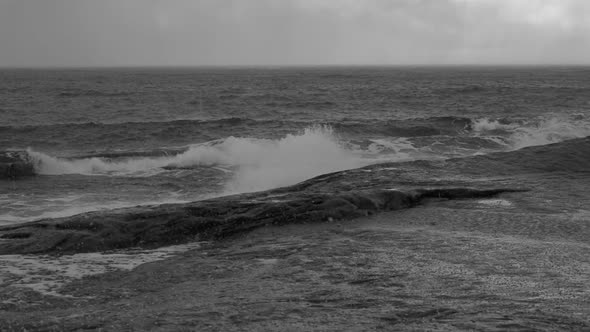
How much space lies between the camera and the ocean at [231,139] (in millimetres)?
15102

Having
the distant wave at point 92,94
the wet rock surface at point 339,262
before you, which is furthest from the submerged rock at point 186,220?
the distant wave at point 92,94

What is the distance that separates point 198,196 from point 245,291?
340 inches

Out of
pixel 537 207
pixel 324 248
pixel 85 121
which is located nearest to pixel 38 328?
pixel 324 248

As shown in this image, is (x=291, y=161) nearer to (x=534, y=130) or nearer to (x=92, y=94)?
(x=534, y=130)

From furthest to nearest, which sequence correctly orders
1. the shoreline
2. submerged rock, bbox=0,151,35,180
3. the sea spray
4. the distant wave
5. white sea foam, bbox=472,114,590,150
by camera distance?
the distant wave
white sea foam, bbox=472,114,590,150
submerged rock, bbox=0,151,35,180
the sea spray
the shoreline

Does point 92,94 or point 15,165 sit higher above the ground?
point 92,94

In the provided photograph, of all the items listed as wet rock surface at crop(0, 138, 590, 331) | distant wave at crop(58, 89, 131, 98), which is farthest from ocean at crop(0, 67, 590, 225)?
wet rock surface at crop(0, 138, 590, 331)

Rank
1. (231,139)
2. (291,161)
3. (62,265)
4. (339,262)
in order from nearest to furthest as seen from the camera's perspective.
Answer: (339,262)
(62,265)
(291,161)
(231,139)

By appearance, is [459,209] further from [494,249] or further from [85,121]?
[85,121]

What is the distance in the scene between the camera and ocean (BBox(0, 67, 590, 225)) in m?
15.1

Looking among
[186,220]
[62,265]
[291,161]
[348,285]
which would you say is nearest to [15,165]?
[291,161]

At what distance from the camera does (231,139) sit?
22172mm

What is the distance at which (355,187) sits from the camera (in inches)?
452

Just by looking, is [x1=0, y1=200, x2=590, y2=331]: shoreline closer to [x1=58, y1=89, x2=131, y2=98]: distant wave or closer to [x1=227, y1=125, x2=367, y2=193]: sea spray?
[x1=227, y1=125, x2=367, y2=193]: sea spray
